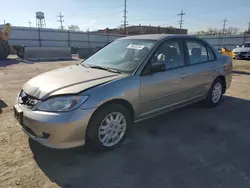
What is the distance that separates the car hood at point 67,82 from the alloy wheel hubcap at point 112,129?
1.72 ft

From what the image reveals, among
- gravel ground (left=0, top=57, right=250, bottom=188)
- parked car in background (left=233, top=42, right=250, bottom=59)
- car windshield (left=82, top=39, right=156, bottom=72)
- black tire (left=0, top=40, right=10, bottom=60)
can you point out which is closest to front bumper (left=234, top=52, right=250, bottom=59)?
parked car in background (left=233, top=42, right=250, bottom=59)

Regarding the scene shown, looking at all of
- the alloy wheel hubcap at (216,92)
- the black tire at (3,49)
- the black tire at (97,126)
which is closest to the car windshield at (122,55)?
the black tire at (97,126)

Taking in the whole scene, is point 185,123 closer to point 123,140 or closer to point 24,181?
point 123,140

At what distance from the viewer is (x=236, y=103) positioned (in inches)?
212

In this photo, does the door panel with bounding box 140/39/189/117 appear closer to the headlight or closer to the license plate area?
the headlight

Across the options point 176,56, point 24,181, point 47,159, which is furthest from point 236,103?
point 24,181

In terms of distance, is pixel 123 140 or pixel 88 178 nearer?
pixel 88 178

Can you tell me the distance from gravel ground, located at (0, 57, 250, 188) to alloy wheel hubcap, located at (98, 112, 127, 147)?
17 cm

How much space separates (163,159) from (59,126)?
4.63ft

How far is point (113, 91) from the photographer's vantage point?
9.42 feet

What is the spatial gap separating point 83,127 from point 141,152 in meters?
0.92

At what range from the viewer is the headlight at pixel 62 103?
2.60 meters

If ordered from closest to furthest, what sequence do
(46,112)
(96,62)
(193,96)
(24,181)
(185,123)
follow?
1. (24,181)
2. (46,112)
3. (96,62)
4. (185,123)
5. (193,96)

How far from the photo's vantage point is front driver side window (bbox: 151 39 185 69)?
11.8 feet
